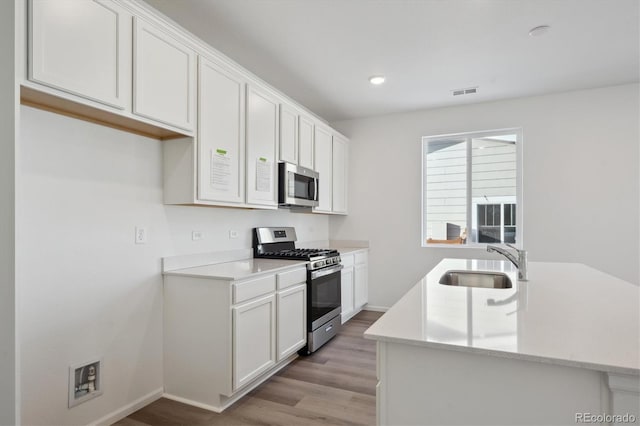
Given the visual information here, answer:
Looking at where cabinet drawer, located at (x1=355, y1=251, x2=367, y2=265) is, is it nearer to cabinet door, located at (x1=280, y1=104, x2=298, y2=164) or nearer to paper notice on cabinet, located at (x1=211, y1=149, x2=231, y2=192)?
cabinet door, located at (x1=280, y1=104, x2=298, y2=164)

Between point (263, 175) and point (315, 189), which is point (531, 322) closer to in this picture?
point (263, 175)

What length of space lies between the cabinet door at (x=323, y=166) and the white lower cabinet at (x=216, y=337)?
170cm

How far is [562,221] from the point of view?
→ 4.00 metres

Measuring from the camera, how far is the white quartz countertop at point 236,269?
7.75 feet

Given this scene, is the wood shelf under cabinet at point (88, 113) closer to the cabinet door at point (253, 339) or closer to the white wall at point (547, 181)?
the cabinet door at point (253, 339)

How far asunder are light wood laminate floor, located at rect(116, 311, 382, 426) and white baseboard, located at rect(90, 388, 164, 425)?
0.11 ft

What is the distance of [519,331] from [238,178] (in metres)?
2.16

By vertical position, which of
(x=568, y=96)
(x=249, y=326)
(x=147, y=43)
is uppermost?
(x=568, y=96)

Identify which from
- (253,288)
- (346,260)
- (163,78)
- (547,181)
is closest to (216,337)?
(253,288)

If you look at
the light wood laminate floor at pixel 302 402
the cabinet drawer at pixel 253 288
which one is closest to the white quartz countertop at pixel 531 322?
the light wood laminate floor at pixel 302 402

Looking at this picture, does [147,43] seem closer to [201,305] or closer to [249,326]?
[201,305]

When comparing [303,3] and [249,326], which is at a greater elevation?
[303,3]

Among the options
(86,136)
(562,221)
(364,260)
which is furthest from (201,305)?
(562,221)

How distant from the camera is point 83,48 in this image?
5.47 feet
